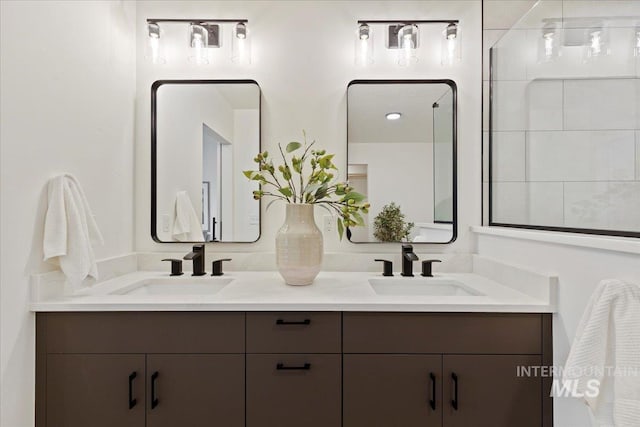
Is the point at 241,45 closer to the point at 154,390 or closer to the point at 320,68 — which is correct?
the point at 320,68

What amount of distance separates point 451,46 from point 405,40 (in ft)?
0.80

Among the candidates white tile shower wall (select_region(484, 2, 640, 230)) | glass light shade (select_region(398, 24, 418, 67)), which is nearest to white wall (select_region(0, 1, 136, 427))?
glass light shade (select_region(398, 24, 418, 67))

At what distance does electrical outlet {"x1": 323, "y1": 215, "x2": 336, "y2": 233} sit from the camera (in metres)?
1.84

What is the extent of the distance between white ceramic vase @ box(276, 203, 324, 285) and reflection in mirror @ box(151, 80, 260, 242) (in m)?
0.36

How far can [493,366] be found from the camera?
121cm

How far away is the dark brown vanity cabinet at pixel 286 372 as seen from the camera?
3.97 feet

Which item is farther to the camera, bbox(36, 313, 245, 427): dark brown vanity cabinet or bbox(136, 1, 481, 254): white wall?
bbox(136, 1, 481, 254): white wall

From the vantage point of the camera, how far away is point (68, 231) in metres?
1.23

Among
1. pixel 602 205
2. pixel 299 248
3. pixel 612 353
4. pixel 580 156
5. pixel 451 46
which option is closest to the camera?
pixel 612 353

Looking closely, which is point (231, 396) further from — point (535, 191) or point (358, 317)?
point (535, 191)

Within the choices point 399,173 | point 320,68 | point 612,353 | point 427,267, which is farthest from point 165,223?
point 612,353

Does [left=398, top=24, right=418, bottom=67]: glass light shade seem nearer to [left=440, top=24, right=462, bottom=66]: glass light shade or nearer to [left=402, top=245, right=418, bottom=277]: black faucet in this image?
[left=440, top=24, right=462, bottom=66]: glass light shade

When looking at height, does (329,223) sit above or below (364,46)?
below

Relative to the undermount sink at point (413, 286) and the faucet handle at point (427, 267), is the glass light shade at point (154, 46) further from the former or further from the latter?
the faucet handle at point (427, 267)
